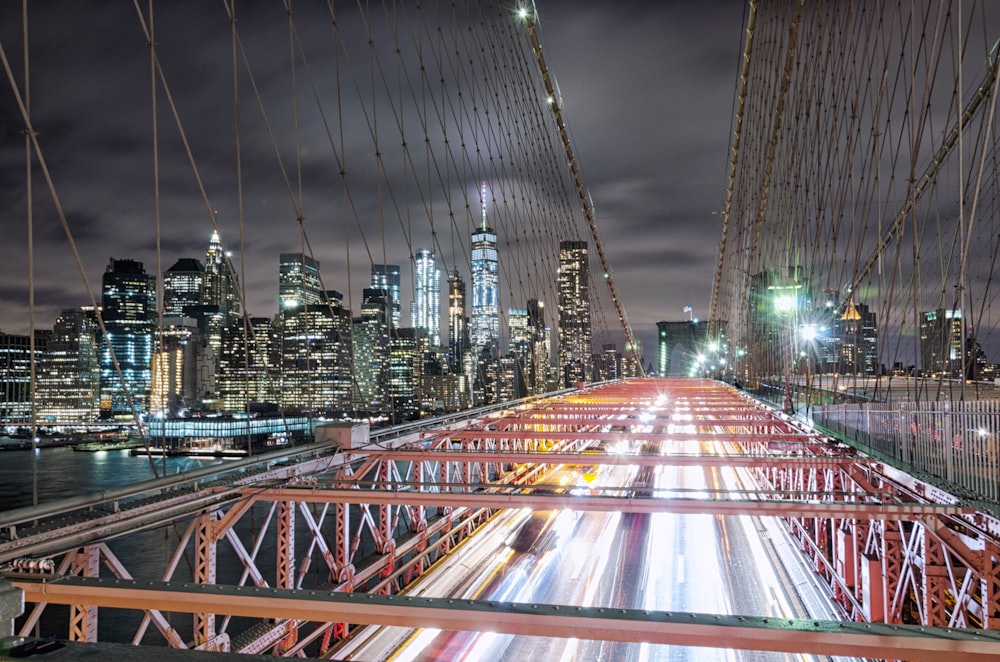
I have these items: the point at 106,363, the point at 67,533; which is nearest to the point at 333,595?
the point at 67,533

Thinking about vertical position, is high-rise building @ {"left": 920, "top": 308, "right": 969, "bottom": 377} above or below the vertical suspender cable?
below

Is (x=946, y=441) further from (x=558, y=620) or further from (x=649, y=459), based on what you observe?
(x=558, y=620)

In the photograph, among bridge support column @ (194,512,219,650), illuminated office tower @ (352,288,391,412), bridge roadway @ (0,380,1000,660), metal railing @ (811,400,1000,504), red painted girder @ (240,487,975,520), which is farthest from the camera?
illuminated office tower @ (352,288,391,412)

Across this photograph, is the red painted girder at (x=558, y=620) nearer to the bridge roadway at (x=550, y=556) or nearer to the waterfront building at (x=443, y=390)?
the bridge roadway at (x=550, y=556)

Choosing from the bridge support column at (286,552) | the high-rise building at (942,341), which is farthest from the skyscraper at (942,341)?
the bridge support column at (286,552)

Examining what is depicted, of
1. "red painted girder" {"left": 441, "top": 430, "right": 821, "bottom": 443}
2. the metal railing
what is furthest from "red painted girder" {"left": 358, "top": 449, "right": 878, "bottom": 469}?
"red painted girder" {"left": 441, "top": 430, "right": 821, "bottom": 443}

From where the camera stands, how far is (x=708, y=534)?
15477 mm

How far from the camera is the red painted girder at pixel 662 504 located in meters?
5.54

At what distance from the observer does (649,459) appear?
8.62 m

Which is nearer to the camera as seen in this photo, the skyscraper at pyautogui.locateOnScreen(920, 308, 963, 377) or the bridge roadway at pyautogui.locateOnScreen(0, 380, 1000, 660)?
the bridge roadway at pyautogui.locateOnScreen(0, 380, 1000, 660)

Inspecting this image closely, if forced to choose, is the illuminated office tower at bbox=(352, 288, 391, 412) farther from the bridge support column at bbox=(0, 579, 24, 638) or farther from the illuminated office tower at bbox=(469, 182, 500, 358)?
the bridge support column at bbox=(0, 579, 24, 638)

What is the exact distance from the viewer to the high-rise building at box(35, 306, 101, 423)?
226 ft

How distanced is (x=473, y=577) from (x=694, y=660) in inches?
160

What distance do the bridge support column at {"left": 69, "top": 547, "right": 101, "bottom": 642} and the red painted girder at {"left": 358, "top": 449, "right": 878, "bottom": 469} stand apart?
405 cm
